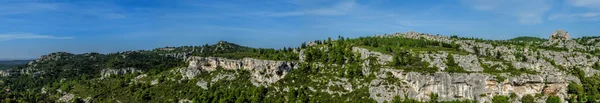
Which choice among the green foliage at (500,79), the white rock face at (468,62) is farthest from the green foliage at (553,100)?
the white rock face at (468,62)

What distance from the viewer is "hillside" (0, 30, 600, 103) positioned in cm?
9025

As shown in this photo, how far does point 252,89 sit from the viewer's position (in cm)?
10994

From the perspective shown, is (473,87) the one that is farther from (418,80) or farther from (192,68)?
(192,68)

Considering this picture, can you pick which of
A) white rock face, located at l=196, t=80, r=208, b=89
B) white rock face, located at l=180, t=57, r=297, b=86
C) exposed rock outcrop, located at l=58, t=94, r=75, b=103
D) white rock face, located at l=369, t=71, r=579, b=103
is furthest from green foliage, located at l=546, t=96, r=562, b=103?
exposed rock outcrop, located at l=58, t=94, r=75, b=103

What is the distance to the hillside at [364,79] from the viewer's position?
90.2 metres

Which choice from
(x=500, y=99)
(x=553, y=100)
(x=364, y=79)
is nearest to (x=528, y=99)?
(x=553, y=100)

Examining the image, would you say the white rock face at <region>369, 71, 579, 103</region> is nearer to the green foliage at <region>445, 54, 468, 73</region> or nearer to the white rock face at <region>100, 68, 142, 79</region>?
the green foliage at <region>445, 54, 468, 73</region>

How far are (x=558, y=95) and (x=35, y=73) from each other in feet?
681

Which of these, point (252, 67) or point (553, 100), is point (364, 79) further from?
point (553, 100)

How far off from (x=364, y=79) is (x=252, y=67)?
1528 inches

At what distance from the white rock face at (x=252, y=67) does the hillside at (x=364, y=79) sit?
321 millimetres

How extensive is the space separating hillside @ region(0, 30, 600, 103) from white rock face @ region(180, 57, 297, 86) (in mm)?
321

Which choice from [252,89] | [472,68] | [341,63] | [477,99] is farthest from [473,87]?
[252,89]

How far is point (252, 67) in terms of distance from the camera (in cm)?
12244
